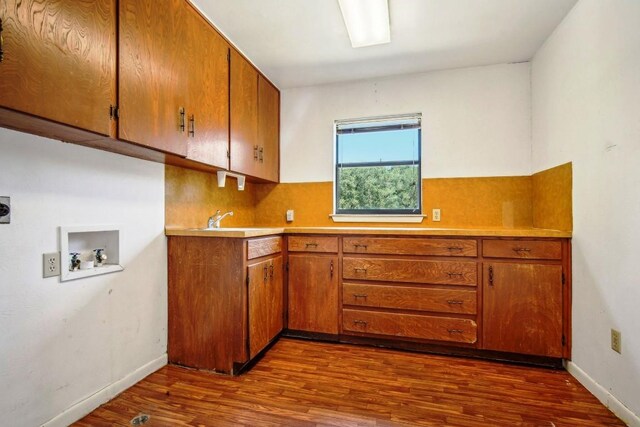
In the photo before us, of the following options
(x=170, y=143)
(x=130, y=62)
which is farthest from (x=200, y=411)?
(x=130, y=62)

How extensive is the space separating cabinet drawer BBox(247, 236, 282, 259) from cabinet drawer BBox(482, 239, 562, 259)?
157 centimetres

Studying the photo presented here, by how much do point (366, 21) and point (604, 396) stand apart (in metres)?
2.70

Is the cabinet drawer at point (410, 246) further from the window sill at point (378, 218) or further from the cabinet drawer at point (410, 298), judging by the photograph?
the window sill at point (378, 218)

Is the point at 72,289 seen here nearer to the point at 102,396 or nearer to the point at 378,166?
the point at 102,396

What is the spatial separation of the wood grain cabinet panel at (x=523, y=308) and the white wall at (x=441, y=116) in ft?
3.33

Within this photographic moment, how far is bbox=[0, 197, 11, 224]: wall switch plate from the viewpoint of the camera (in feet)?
4.51

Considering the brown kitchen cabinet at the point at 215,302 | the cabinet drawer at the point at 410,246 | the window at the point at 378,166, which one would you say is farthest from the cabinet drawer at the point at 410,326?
the window at the point at 378,166

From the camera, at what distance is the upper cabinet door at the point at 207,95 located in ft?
6.72

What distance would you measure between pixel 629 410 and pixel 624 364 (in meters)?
0.21

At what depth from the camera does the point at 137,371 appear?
79.4 inches

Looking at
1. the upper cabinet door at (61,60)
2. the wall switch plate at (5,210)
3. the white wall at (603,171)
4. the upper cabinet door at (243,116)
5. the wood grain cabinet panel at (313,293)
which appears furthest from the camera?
the wood grain cabinet panel at (313,293)

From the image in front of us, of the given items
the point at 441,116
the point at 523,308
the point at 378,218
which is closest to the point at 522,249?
the point at 523,308

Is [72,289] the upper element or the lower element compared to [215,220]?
lower

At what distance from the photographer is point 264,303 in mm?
2371
